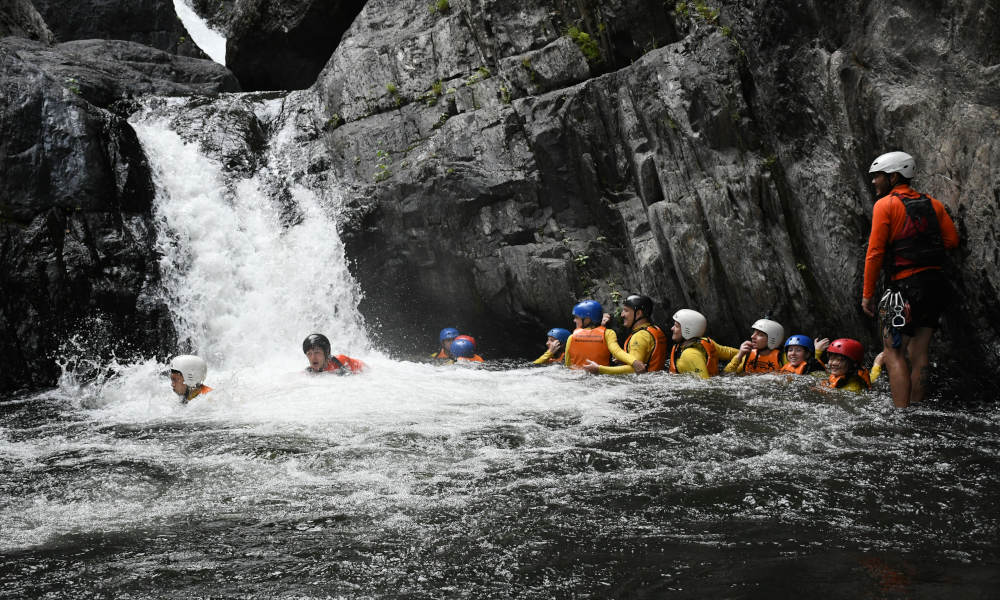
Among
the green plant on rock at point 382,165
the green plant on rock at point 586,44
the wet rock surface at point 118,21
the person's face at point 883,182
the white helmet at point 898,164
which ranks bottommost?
the person's face at point 883,182

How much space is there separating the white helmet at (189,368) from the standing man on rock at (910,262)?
26.7ft

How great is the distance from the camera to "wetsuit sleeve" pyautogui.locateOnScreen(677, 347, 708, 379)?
32.7 ft

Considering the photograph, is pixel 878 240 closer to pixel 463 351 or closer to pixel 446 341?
pixel 463 351

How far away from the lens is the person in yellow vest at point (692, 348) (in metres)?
10.1

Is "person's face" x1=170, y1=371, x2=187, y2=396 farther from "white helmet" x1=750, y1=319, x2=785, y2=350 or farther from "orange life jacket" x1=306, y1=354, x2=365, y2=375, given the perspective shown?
"white helmet" x1=750, y1=319, x2=785, y2=350

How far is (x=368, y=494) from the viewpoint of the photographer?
5.10 meters

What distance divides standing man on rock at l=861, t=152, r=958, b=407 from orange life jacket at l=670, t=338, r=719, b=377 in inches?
119

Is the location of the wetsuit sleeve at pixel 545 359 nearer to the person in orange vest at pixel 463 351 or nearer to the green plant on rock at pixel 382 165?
the person in orange vest at pixel 463 351

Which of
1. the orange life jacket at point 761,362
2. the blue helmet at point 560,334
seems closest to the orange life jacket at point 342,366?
the blue helmet at point 560,334

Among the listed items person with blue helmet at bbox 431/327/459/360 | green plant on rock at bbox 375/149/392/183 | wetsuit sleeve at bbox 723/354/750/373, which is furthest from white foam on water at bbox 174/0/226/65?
wetsuit sleeve at bbox 723/354/750/373

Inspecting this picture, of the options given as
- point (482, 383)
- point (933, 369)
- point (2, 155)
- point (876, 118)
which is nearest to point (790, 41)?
point (876, 118)

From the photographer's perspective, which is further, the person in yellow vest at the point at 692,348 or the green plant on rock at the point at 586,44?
the green plant on rock at the point at 586,44

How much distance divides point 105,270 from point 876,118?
1328 centimetres

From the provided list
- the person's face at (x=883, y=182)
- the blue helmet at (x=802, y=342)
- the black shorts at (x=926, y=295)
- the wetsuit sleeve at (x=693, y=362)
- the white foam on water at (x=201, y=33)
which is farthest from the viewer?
the white foam on water at (x=201, y=33)
